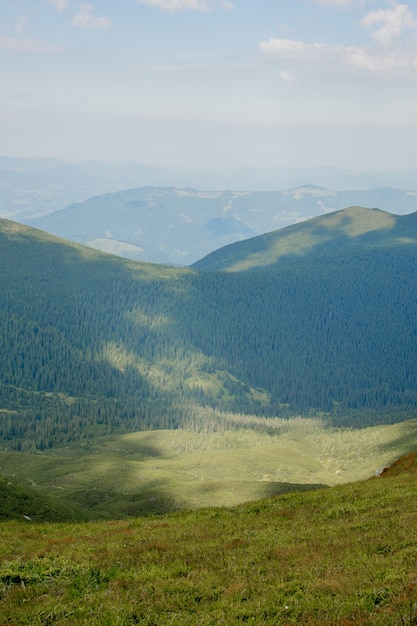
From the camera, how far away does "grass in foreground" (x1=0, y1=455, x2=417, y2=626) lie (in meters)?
25.8

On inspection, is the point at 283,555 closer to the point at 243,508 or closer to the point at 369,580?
the point at 369,580

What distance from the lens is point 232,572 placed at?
3216 cm

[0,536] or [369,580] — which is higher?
[369,580]

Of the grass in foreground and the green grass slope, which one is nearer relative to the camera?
the grass in foreground

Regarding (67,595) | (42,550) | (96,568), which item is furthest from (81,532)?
(67,595)

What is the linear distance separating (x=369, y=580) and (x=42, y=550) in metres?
23.7

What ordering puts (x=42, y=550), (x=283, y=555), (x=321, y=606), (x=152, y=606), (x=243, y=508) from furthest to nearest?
(x=243, y=508)
(x=42, y=550)
(x=283, y=555)
(x=152, y=606)
(x=321, y=606)

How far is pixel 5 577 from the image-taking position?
3194 cm

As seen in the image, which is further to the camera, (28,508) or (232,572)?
(28,508)

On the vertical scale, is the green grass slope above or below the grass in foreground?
below

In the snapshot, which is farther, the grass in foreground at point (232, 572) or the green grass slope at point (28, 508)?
the green grass slope at point (28, 508)

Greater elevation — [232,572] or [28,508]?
[232,572]

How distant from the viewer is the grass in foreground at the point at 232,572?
25.8m

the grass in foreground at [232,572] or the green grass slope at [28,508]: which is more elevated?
the grass in foreground at [232,572]
